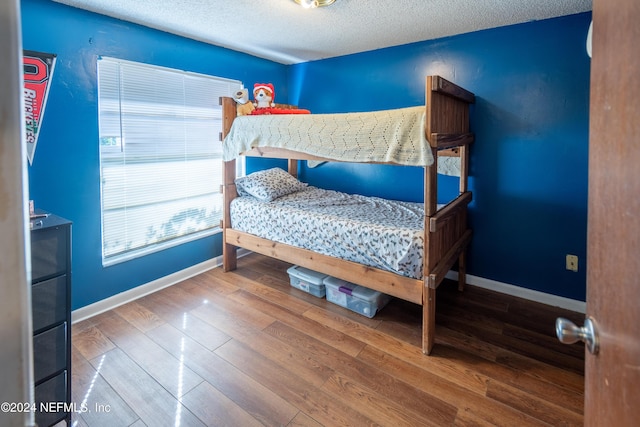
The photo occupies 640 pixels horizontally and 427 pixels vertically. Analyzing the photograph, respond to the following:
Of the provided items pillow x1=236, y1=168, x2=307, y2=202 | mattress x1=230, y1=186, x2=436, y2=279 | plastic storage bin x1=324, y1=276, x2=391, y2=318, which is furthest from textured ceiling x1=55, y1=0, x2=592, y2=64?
plastic storage bin x1=324, y1=276, x2=391, y2=318

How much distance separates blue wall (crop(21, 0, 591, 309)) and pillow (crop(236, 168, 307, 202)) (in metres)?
0.67

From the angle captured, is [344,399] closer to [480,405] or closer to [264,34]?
[480,405]

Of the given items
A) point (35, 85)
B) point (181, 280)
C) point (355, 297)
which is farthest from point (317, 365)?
point (35, 85)

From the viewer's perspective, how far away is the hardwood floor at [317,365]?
1545mm

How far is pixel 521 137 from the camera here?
2559 mm

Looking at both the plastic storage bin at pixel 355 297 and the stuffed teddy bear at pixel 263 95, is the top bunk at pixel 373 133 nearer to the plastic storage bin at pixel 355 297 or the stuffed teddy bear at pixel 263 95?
the stuffed teddy bear at pixel 263 95

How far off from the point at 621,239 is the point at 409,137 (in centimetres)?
148

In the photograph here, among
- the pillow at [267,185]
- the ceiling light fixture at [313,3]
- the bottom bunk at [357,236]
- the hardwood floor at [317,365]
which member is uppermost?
the ceiling light fixture at [313,3]

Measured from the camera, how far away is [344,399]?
5.34 feet

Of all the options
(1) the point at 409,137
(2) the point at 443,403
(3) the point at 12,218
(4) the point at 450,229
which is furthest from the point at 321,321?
(3) the point at 12,218

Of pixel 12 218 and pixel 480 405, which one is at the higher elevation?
pixel 12 218

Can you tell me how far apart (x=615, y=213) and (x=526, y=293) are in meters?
2.52

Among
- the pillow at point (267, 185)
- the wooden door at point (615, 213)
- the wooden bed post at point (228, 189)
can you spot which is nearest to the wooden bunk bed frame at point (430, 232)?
the wooden bed post at point (228, 189)

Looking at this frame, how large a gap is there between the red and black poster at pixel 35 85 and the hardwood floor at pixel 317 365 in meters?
1.29
